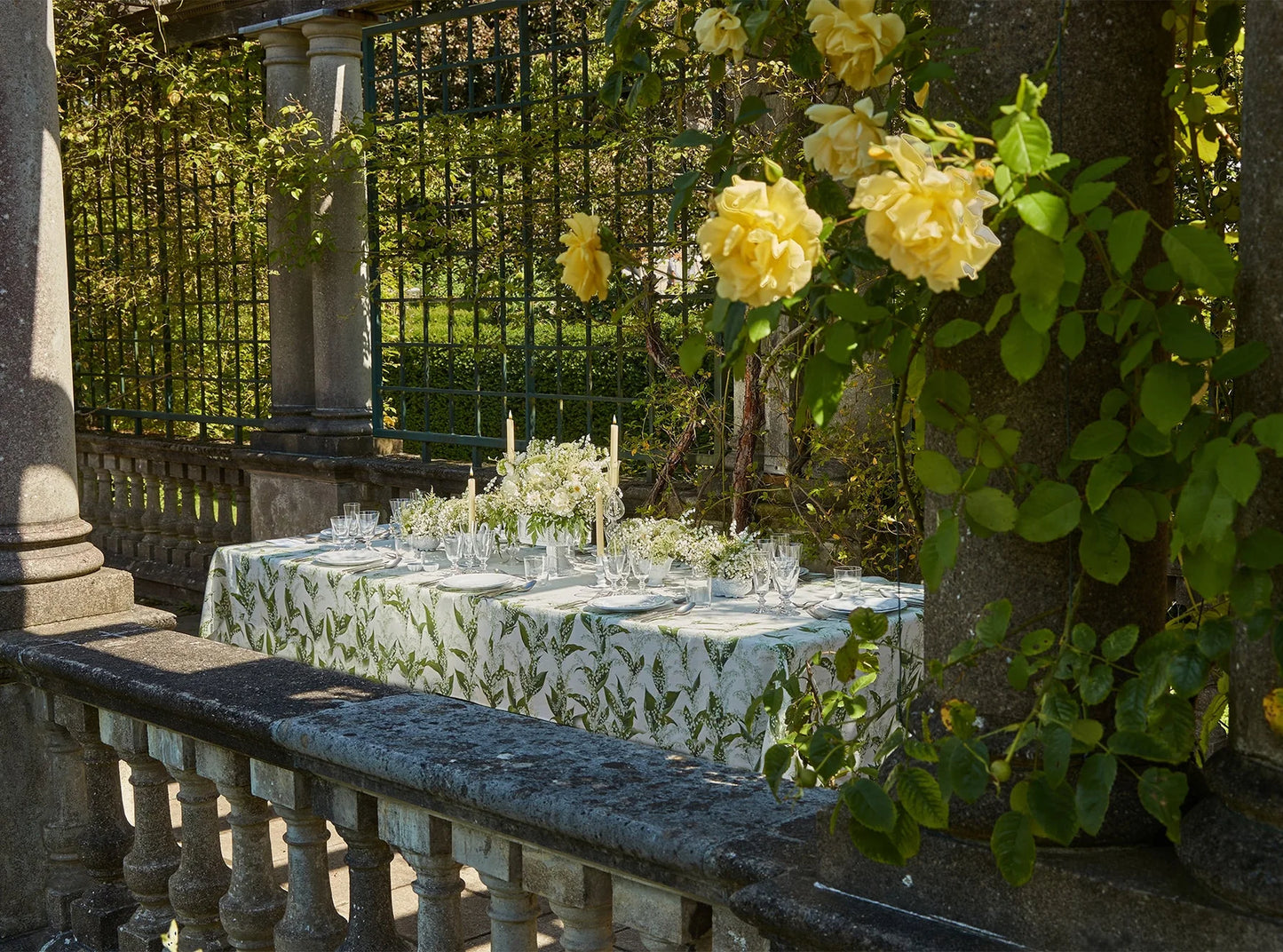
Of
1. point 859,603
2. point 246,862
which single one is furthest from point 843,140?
point 859,603

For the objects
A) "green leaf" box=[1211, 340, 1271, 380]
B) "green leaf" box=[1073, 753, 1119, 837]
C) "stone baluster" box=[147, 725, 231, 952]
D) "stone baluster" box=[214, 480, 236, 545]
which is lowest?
"stone baluster" box=[214, 480, 236, 545]

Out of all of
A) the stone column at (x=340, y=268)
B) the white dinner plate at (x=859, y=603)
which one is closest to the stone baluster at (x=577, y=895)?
the white dinner plate at (x=859, y=603)

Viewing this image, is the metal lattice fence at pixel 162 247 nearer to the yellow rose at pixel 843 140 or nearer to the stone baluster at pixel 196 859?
the stone baluster at pixel 196 859

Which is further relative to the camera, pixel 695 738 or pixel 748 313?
pixel 695 738

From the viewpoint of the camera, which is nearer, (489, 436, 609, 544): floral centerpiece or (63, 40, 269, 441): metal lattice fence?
(489, 436, 609, 544): floral centerpiece

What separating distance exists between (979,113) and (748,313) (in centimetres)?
33

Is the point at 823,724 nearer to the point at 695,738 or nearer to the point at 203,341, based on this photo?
the point at 695,738

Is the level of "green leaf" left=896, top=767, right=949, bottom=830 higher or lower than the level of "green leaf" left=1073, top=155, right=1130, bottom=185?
lower

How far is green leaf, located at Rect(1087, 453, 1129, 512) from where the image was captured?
1.18 metres

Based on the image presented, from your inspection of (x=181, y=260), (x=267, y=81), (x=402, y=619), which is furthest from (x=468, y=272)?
(x=402, y=619)

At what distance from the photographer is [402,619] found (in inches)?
193

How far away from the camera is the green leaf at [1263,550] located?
113cm

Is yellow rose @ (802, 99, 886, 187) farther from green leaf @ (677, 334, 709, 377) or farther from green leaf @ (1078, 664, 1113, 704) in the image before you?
green leaf @ (1078, 664, 1113, 704)

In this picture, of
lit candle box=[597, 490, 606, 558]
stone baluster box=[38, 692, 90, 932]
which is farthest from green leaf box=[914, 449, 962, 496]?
lit candle box=[597, 490, 606, 558]
